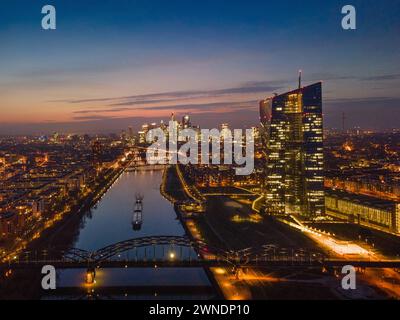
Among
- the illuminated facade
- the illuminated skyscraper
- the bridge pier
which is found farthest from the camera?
the illuminated skyscraper

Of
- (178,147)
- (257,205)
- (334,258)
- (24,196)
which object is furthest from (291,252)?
(178,147)

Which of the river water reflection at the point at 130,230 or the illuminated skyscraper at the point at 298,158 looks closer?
the river water reflection at the point at 130,230

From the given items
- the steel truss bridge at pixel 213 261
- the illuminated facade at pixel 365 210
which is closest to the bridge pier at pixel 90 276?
the steel truss bridge at pixel 213 261

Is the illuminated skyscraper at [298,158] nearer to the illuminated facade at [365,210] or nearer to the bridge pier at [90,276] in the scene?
the illuminated facade at [365,210]

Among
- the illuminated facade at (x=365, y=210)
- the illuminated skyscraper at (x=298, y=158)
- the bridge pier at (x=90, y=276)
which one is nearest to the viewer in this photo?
the bridge pier at (x=90, y=276)

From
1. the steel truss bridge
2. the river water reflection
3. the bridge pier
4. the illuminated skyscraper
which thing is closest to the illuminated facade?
the illuminated skyscraper

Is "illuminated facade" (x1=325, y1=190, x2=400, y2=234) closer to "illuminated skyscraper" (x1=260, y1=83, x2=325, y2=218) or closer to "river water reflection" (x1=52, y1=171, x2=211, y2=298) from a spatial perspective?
"illuminated skyscraper" (x1=260, y1=83, x2=325, y2=218)

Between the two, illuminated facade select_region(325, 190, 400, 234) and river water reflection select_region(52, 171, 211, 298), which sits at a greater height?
illuminated facade select_region(325, 190, 400, 234)

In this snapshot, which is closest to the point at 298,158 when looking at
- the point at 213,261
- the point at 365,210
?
the point at 365,210
